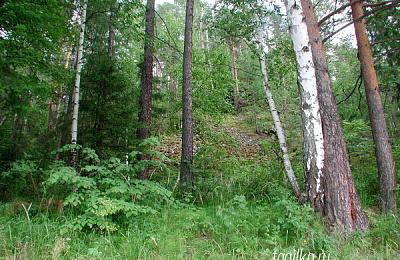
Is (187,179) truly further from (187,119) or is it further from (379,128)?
(379,128)

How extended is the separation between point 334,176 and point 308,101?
129cm

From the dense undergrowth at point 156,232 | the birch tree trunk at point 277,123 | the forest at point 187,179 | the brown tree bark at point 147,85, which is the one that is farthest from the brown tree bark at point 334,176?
the brown tree bark at point 147,85

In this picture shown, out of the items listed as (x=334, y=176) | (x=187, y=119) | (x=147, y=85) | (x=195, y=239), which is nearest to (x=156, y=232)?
(x=195, y=239)

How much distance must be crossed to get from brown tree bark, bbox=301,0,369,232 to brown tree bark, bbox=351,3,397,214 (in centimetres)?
177

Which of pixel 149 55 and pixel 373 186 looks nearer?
pixel 373 186

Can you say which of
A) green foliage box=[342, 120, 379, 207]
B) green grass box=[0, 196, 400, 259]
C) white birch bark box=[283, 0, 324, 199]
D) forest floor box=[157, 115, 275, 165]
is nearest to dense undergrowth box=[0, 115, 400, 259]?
green grass box=[0, 196, 400, 259]

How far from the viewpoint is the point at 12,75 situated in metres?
4.12

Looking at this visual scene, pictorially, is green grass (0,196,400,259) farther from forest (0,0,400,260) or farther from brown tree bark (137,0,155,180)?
brown tree bark (137,0,155,180)

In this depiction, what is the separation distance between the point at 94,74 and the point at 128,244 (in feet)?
17.0

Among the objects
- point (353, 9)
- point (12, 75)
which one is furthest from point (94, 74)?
point (353, 9)

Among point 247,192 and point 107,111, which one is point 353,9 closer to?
point 247,192

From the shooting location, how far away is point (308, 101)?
3895 millimetres

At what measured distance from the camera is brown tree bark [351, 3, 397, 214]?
15.9 ft

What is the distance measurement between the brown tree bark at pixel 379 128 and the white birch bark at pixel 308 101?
202 centimetres
